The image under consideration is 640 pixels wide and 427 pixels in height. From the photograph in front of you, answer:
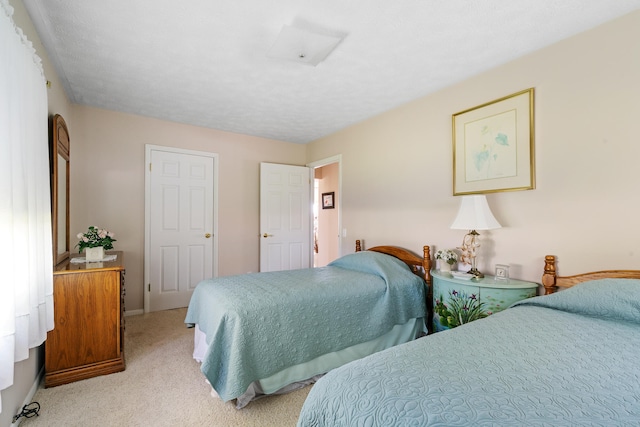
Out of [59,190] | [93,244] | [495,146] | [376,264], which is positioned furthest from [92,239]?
[495,146]

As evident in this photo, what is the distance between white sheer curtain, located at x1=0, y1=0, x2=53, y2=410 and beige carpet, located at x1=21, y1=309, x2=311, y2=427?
23.3 inches

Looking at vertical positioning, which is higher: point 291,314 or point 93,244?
point 93,244

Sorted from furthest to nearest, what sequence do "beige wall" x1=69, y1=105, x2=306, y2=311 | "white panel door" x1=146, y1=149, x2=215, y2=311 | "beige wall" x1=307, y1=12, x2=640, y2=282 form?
"white panel door" x1=146, y1=149, x2=215, y2=311 → "beige wall" x1=69, y1=105, x2=306, y2=311 → "beige wall" x1=307, y1=12, x2=640, y2=282

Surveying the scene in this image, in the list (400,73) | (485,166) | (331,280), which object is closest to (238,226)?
(331,280)

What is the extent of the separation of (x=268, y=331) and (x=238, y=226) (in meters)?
2.74

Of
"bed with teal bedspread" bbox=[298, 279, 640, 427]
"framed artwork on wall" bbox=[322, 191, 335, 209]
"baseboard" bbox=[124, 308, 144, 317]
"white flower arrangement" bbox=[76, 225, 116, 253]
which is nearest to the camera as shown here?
"bed with teal bedspread" bbox=[298, 279, 640, 427]

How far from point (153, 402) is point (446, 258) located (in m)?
2.50

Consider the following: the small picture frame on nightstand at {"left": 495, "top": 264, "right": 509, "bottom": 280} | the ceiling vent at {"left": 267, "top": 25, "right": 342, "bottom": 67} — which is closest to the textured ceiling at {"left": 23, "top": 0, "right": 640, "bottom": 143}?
the ceiling vent at {"left": 267, "top": 25, "right": 342, "bottom": 67}

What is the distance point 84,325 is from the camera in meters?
2.28

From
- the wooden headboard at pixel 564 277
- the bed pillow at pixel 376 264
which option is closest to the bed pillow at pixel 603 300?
the wooden headboard at pixel 564 277

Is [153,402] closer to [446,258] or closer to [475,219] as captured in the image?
[446,258]

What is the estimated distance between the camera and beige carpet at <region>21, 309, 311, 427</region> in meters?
1.83

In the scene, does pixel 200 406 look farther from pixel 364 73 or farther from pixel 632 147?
pixel 632 147

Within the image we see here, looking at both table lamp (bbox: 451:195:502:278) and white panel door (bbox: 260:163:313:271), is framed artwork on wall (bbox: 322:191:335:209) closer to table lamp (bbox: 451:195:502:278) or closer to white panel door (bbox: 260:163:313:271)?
white panel door (bbox: 260:163:313:271)
